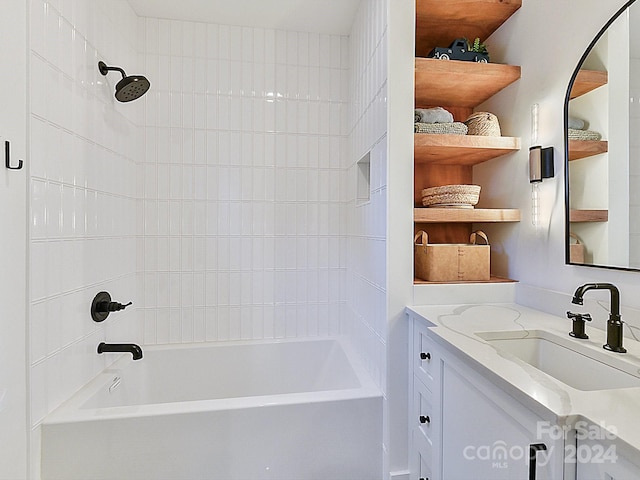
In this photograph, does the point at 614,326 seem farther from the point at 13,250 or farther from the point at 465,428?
the point at 13,250

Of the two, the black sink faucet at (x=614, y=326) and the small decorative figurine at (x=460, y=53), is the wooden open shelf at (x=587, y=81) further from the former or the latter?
the black sink faucet at (x=614, y=326)

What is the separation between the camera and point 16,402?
4.15ft

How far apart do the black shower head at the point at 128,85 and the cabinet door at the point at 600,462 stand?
→ 6.79ft

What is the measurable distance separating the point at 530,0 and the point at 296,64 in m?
1.30

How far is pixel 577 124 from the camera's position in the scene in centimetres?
143

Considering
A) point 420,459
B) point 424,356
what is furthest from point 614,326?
point 420,459

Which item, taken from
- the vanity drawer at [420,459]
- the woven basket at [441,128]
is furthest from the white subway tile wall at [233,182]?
the vanity drawer at [420,459]

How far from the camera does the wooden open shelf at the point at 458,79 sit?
170 centimetres

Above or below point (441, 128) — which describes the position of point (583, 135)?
below

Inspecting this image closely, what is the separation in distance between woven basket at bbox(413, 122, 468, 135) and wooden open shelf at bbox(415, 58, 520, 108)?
22 cm

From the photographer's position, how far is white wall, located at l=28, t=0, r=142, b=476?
4.53ft

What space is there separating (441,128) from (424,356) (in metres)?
1.02

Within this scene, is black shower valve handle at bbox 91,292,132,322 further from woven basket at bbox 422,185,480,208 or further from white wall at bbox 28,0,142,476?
woven basket at bbox 422,185,480,208

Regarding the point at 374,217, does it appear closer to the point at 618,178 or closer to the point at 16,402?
the point at 618,178
